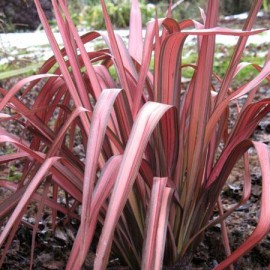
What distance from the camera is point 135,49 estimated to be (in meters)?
1.39

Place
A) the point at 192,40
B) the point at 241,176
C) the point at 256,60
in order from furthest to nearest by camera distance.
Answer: the point at 192,40 < the point at 256,60 < the point at 241,176

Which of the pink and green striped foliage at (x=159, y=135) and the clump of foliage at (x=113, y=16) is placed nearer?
the pink and green striped foliage at (x=159, y=135)

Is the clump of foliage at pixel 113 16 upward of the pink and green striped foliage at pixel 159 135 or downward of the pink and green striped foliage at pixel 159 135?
downward

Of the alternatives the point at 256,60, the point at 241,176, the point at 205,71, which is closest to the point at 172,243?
the point at 205,71

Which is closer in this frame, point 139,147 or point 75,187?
point 139,147

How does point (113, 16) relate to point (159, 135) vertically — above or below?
below

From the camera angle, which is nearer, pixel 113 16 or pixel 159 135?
pixel 159 135

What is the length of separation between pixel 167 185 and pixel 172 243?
0.16 meters

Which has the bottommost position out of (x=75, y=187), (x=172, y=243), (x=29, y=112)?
(x=172, y=243)

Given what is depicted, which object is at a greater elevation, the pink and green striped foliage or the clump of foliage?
the pink and green striped foliage

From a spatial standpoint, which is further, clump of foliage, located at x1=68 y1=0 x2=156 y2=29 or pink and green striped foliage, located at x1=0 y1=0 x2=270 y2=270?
clump of foliage, located at x1=68 y1=0 x2=156 y2=29

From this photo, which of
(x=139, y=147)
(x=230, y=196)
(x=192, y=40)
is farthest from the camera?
(x=192, y=40)

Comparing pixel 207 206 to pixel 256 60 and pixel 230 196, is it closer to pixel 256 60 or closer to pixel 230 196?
pixel 230 196

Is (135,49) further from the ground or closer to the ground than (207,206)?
further from the ground
